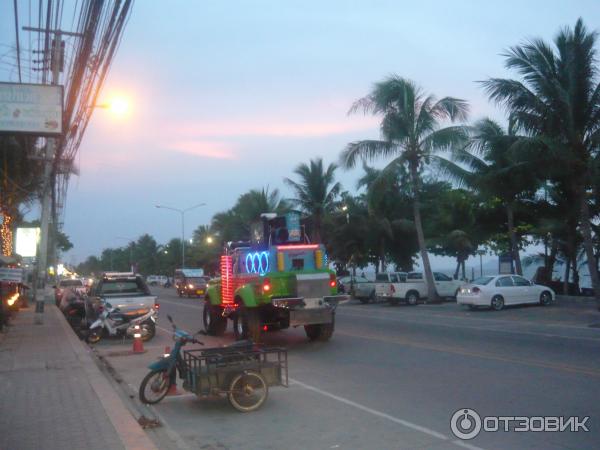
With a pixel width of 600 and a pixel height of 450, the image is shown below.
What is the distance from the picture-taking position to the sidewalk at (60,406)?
7.31 metres

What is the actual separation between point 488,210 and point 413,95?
7.91 metres

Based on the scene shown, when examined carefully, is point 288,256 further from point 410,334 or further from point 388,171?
point 388,171

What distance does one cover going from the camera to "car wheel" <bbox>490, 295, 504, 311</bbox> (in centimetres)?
2719

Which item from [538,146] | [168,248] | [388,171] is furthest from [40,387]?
[168,248]

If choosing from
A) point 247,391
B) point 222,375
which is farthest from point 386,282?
point 222,375

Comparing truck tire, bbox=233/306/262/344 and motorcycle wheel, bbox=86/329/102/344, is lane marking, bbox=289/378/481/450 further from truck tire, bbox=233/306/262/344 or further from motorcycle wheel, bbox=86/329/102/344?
motorcycle wheel, bbox=86/329/102/344

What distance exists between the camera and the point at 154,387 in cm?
959

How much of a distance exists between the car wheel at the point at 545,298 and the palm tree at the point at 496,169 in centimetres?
389

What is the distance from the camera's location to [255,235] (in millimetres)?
17688

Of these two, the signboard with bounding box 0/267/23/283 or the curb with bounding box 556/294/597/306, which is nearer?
the signboard with bounding box 0/267/23/283

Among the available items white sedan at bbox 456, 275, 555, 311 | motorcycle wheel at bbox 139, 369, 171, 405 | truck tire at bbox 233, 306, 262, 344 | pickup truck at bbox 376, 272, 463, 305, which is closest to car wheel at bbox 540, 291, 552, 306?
white sedan at bbox 456, 275, 555, 311

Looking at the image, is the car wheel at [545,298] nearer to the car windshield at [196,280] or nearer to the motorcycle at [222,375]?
the motorcycle at [222,375]

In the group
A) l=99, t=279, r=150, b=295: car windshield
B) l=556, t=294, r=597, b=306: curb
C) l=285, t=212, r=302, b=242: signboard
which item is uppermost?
l=285, t=212, r=302, b=242: signboard

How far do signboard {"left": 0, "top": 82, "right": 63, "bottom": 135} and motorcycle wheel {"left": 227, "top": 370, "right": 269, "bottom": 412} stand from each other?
8.95m
